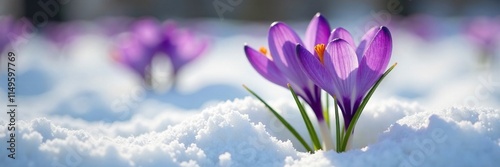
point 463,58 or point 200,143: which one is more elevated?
point 463,58

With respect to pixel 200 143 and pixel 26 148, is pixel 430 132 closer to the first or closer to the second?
pixel 200 143

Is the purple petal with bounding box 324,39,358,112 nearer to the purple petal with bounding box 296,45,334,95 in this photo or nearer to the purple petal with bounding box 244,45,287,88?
the purple petal with bounding box 296,45,334,95

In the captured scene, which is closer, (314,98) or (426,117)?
(426,117)

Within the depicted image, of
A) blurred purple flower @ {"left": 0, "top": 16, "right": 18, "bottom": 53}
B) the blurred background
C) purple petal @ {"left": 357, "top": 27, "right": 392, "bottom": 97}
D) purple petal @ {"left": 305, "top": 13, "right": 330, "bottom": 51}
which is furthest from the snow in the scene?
the blurred background

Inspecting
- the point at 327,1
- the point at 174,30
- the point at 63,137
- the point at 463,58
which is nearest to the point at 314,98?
the point at 63,137

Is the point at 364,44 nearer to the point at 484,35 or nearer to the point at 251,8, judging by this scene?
the point at 484,35

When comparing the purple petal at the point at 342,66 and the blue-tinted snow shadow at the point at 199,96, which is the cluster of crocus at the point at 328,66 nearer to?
the purple petal at the point at 342,66

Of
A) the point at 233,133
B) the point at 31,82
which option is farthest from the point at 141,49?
the point at 233,133
